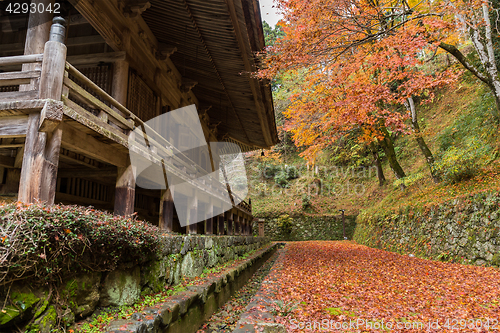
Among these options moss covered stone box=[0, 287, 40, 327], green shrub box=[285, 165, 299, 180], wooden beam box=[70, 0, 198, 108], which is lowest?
moss covered stone box=[0, 287, 40, 327]

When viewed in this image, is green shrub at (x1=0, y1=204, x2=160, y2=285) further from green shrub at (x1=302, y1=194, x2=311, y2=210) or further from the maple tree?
green shrub at (x1=302, y1=194, x2=311, y2=210)

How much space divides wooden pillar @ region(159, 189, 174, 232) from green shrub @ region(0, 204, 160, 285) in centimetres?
299

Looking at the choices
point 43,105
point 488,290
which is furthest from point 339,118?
point 43,105

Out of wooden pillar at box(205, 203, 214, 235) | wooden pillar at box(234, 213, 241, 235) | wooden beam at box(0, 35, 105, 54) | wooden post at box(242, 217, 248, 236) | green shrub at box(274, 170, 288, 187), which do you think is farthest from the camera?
green shrub at box(274, 170, 288, 187)

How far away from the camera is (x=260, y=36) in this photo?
6.34m

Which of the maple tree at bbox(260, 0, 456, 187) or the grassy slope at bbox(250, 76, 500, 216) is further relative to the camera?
the grassy slope at bbox(250, 76, 500, 216)

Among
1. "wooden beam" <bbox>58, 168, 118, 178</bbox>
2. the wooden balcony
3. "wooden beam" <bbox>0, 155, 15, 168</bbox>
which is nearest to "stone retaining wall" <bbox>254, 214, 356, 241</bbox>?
"wooden beam" <bbox>58, 168, 118, 178</bbox>

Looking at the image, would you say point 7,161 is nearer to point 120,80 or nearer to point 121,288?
point 120,80

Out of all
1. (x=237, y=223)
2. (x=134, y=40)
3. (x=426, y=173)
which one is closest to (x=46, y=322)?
(x=134, y=40)

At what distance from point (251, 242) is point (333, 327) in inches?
375

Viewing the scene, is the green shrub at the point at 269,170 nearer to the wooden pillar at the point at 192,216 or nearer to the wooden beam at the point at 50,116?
the wooden pillar at the point at 192,216

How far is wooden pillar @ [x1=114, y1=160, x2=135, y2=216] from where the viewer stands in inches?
200

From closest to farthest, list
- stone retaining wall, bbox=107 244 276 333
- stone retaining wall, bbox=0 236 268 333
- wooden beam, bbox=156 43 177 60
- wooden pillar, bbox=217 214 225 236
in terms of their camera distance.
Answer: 1. stone retaining wall, bbox=0 236 268 333
2. stone retaining wall, bbox=107 244 276 333
3. wooden beam, bbox=156 43 177 60
4. wooden pillar, bbox=217 214 225 236

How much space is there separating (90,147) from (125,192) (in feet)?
3.53
